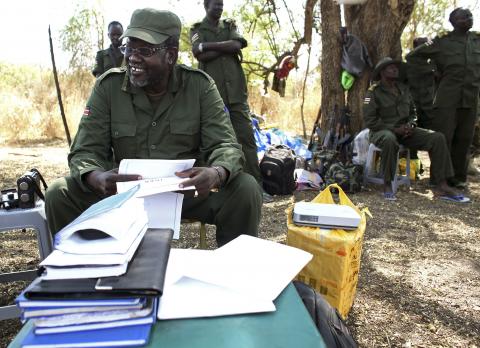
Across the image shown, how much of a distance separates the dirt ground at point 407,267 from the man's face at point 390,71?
1.45 metres

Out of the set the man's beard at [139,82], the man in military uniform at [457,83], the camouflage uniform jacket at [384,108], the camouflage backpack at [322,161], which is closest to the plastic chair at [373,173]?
the camouflage uniform jacket at [384,108]

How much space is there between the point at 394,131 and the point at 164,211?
12.6ft

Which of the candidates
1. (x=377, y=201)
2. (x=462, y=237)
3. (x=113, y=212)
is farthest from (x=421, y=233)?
(x=113, y=212)

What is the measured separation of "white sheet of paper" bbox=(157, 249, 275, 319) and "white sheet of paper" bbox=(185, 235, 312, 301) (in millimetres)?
22

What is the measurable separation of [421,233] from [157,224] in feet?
8.69

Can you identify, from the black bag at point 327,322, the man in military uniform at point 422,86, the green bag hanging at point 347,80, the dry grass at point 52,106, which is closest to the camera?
the black bag at point 327,322

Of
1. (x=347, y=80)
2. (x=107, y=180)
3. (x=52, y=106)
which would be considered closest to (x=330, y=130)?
(x=347, y=80)

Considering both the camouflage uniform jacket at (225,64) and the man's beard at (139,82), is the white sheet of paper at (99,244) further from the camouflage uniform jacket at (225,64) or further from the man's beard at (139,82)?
the camouflage uniform jacket at (225,64)

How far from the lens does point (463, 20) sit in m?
4.91

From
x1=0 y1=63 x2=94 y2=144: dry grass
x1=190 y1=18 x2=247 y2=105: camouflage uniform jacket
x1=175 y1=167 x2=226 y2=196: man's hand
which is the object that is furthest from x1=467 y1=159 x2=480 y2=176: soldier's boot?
x1=0 y1=63 x2=94 y2=144: dry grass

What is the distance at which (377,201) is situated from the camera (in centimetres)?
472

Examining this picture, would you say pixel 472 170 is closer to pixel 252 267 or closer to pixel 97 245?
pixel 252 267

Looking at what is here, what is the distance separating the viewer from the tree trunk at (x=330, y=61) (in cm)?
593

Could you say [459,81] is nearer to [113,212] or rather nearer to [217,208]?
[217,208]
